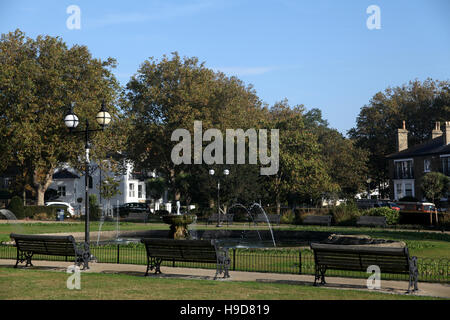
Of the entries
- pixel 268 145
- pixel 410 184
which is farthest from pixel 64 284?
pixel 410 184

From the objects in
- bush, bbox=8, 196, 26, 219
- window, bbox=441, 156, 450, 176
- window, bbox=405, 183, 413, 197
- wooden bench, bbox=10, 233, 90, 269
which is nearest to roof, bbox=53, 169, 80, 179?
bush, bbox=8, 196, 26, 219

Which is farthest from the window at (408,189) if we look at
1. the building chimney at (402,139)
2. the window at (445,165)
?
the window at (445,165)

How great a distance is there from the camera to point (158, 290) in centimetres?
1130

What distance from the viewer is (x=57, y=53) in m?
47.3

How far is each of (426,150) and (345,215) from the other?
3160 cm

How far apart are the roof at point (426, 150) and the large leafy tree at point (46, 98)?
35933mm

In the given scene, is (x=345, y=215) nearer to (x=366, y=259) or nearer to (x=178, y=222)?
(x=178, y=222)

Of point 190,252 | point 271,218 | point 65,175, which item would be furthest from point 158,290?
point 65,175

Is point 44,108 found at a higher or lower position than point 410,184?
higher

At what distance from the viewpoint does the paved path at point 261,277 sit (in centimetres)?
1185

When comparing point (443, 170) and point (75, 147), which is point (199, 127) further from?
point (443, 170)

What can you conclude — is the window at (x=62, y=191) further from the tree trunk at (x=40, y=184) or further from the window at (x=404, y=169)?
the window at (x=404, y=169)

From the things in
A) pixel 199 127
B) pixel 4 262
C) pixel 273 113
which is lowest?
pixel 4 262

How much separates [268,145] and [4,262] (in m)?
36.2
